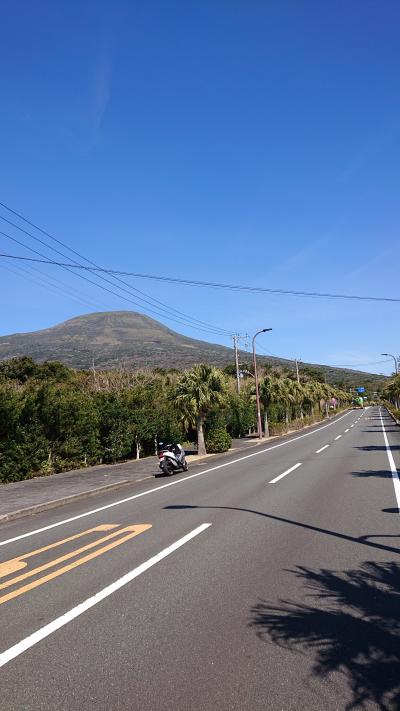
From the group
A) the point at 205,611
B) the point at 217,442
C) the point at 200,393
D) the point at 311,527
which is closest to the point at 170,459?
the point at 200,393

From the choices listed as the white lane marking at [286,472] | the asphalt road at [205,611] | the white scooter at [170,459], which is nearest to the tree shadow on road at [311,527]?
the asphalt road at [205,611]

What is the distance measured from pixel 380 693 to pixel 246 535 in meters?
4.79

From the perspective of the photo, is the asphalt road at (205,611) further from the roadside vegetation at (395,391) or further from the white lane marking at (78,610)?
the roadside vegetation at (395,391)

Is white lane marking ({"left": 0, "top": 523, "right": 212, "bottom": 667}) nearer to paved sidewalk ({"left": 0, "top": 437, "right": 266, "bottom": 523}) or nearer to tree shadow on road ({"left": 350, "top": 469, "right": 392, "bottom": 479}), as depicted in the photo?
paved sidewalk ({"left": 0, "top": 437, "right": 266, "bottom": 523})

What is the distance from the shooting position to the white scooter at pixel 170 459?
1911cm

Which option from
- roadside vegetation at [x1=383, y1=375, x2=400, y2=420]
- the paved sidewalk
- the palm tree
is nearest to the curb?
the paved sidewalk

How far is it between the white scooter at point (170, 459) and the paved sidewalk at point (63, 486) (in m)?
0.62

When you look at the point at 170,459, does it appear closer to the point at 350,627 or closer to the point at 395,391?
the point at 350,627

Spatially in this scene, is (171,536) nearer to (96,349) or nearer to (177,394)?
(177,394)

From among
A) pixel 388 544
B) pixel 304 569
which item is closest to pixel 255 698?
pixel 304 569

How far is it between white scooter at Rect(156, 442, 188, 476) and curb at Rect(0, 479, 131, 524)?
2.38m

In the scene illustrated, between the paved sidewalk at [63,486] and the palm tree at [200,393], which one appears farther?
the palm tree at [200,393]

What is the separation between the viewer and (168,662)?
3.90m

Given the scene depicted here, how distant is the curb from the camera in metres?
11.4
